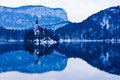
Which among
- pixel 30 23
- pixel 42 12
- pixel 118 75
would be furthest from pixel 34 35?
pixel 118 75

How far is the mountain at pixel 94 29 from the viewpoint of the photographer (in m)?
81.6

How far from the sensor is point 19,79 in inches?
535

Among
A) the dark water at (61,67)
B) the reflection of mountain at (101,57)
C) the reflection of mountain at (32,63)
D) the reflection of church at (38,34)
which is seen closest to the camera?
the dark water at (61,67)

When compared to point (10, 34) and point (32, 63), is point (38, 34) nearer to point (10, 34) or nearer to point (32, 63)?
point (10, 34)

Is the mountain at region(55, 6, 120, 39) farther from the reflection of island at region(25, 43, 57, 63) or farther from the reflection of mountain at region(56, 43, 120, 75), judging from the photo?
the reflection of mountain at region(56, 43, 120, 75)

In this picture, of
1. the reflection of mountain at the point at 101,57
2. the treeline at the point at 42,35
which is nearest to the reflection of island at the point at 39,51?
the reflection of mountain at the point at 101,57

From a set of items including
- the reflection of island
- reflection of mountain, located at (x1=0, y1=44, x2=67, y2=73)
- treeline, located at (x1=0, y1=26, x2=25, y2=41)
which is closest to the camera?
reflection of mountain, located at (x1=0, y1=44, x2=67, y2=73)

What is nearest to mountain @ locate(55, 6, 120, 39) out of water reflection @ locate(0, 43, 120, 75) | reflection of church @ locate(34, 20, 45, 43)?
reflection of church @ locate(34, 20, 45, 43)

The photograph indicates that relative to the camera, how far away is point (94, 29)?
89625 millimetres

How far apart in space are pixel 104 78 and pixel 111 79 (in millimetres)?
371

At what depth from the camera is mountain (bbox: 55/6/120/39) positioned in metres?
81.6

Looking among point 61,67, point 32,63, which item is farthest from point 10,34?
point 61,67

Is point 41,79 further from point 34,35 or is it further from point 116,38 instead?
point 116,38

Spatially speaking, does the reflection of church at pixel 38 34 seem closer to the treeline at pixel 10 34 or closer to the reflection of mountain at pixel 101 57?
the treeline at pixel 10 34
